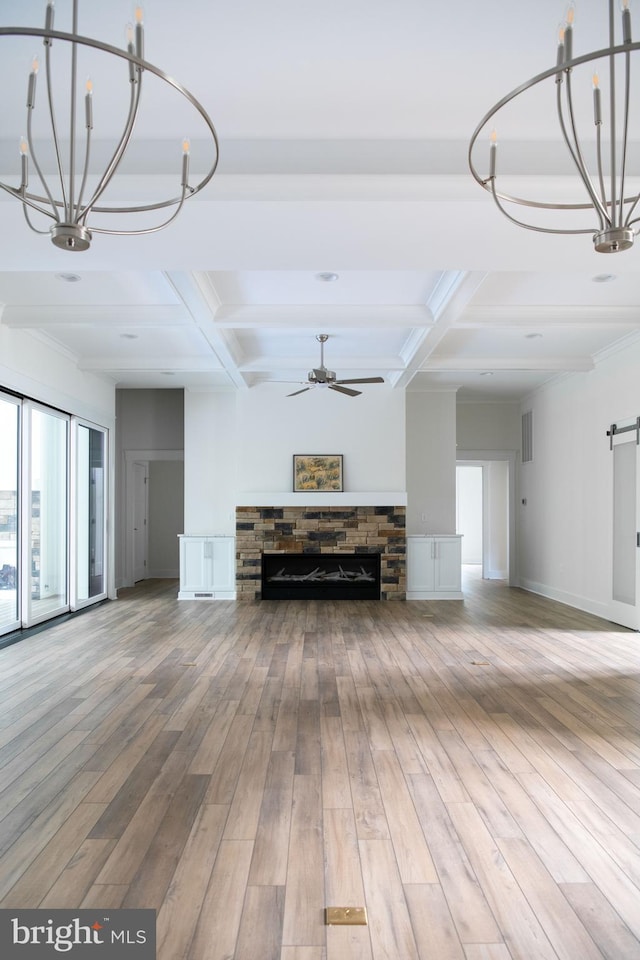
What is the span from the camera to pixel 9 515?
20.7ft

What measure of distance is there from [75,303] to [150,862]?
4.91 metres

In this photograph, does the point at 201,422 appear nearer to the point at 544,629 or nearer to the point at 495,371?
the point at 495,371

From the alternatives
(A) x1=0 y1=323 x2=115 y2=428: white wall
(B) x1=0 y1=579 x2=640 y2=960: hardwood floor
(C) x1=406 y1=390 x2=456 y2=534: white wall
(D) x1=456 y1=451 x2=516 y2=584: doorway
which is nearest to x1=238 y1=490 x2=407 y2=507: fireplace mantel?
(C) x1=406 y1=390 x2=456 y2=534: white wall

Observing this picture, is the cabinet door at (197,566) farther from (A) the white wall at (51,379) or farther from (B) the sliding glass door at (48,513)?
(A) the white wall at (51,379)

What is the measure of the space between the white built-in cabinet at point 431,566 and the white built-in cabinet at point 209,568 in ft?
8.30

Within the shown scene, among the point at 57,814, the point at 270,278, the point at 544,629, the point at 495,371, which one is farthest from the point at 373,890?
the point at 495,371

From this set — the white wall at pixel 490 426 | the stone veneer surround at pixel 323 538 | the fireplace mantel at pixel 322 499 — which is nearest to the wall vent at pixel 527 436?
the white wall at pixel 490 426

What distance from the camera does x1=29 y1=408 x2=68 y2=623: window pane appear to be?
6.81 metres

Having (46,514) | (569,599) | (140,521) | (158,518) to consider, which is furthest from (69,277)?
(158,518)

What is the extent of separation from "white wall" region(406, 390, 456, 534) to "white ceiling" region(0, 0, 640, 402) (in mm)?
3740

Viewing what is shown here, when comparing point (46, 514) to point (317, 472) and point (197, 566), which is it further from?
point (317, 472)

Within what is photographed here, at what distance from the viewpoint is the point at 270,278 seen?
5.26 m

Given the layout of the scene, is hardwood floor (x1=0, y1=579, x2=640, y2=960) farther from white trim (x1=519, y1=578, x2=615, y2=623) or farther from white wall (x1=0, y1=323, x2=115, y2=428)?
white wall (x1=0, y1=323, x2=115, y2=428)

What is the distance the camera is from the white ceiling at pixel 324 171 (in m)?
2.52
